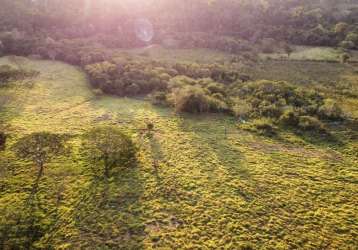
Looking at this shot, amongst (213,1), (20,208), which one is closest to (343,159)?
(20,208)

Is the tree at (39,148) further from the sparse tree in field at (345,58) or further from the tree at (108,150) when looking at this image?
the sparse tree in field at (345,58)

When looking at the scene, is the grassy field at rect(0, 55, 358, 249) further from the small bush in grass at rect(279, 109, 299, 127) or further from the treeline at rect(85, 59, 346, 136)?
the treeline at rect(85, 59, 346, 136)

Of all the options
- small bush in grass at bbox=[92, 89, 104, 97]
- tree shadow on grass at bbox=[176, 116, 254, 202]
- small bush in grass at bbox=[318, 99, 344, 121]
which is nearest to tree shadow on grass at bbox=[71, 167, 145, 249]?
tree shadow on grass at bbox=[176, 116, 254, 202]

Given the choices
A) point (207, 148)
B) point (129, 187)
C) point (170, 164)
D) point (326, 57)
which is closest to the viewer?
point (129, 187)

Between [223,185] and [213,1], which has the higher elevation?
[213,1]

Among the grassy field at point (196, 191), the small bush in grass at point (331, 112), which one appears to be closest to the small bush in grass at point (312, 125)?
the grassy field at point (196, 191)

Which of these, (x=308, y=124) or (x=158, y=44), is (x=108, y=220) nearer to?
(x=308, y=124)

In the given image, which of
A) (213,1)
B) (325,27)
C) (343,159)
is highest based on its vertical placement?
(213,1)

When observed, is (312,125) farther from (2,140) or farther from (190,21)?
(190,21)
